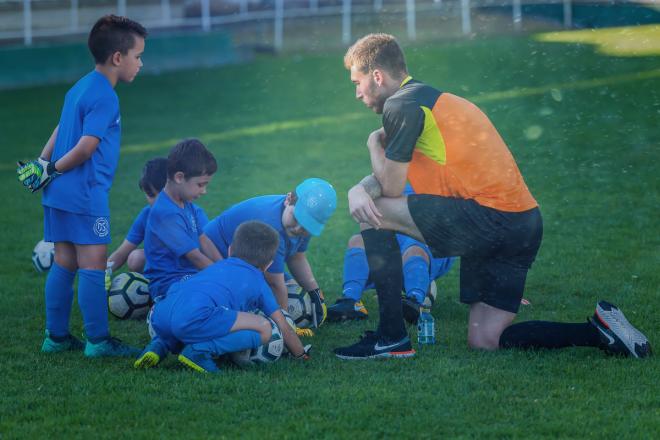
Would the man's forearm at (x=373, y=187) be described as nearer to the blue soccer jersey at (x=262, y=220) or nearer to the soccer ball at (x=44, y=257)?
the blue soccer jersey at (x=262, y=220)

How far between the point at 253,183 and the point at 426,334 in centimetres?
675

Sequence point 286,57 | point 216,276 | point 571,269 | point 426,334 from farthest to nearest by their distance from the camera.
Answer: point 286,57 → point 571,269 → point 426,334 → point 216,276

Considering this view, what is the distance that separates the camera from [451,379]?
5031 millimetres

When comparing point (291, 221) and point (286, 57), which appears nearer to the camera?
point (291, 221)

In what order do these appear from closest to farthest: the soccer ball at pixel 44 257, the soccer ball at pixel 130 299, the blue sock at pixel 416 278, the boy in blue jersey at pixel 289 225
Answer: the boy in blue jersey at pixel 289 225, the blue sock at pixel 416 278, the soccer ball at pixel 130 299, the soccer ball at pixel 44 257

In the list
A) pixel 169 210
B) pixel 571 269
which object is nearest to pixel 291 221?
pixel 169 210

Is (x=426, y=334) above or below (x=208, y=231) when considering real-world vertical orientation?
below

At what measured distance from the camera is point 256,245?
5.42 m

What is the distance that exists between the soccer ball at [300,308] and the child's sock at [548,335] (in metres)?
1.44

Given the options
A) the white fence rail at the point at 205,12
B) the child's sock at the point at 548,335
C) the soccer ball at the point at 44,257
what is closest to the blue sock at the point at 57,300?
the soccer ball at the point at 44,257

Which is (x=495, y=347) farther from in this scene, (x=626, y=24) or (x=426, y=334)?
(x=626, y=24)

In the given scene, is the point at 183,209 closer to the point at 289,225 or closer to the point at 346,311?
the point at 289,225

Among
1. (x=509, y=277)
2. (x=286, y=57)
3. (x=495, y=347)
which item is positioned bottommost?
(x=495, y=347)

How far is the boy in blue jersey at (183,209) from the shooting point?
6094 mm
